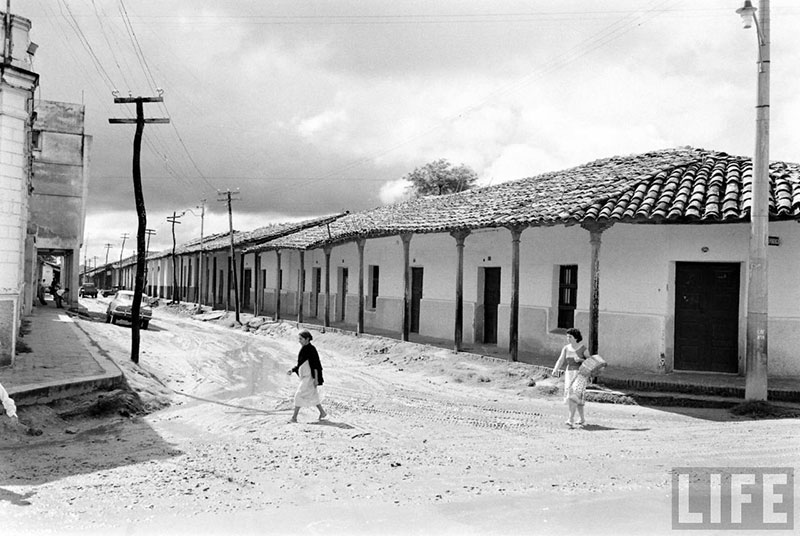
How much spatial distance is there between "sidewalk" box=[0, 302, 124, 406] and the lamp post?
10177 mm

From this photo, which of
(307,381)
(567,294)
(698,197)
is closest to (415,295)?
(567,294)

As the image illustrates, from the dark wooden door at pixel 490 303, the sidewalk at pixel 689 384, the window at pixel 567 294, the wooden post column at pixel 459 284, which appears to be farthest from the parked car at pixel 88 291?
the sidewalk at pixel 689 384

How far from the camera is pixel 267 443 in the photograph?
8141 millimetres

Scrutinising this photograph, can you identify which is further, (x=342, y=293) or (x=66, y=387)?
(x=342, y=293)

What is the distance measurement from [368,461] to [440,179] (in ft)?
134

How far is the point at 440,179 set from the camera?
47031 mm

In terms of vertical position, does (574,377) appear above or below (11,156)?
below

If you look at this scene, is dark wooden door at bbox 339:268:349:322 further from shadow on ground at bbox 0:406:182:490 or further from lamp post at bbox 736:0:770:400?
lamp post at bbox 736:0:770:400

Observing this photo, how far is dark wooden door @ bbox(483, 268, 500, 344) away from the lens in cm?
1781

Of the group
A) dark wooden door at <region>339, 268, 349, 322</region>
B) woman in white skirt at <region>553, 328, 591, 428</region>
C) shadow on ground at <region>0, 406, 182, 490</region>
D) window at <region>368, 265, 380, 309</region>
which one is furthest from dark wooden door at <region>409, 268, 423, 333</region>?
shadow on ground at <region>0, 406, 182, 490</region>

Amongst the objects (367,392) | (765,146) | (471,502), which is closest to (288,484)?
(471,502)

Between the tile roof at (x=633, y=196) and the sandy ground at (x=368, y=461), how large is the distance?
325 cm

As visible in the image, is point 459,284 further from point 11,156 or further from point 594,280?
point 11,156

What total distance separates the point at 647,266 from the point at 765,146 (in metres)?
3.45
